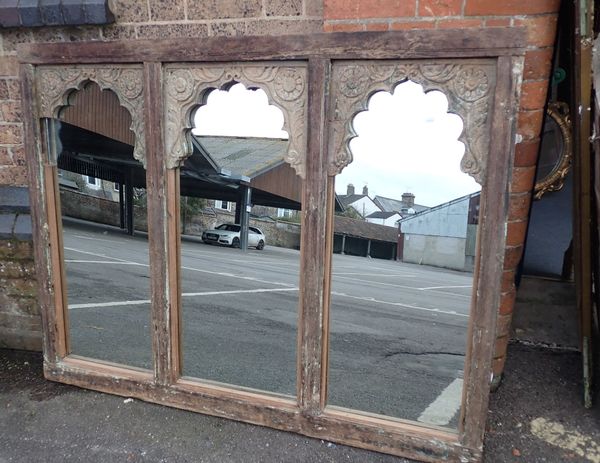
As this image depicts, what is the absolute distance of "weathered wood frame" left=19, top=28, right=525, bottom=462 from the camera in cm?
179

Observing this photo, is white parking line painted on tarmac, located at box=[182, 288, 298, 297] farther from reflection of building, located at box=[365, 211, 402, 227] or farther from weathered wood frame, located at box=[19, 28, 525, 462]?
weathered wood frame, located at box=[19, 28, 525, 462]

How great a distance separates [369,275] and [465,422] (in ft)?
29.7

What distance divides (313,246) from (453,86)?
40.2 inches

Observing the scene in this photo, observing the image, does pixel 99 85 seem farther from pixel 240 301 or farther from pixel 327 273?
pixel 240 301

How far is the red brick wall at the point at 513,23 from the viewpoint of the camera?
1.99 m

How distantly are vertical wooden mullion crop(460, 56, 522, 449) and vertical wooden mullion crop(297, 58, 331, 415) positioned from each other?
767mm

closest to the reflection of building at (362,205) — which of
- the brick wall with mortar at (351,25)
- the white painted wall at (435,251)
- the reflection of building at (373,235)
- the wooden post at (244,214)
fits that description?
the reflection of building at (373,235)

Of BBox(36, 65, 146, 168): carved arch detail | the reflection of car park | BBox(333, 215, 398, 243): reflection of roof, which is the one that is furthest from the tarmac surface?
the reflection of car park

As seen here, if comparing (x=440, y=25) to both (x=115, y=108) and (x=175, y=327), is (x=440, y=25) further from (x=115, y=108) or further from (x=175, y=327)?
(x=115, y=108)

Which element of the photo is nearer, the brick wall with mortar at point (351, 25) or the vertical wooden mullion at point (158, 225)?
the brick wall with mortar at point (351, 25)

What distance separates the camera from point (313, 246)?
2100 millimetres

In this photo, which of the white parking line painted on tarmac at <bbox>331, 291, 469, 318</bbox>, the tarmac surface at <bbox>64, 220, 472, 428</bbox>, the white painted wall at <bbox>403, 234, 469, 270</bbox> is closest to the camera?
the tarmac surface at <bbox>64, 220, 472, 428</bbox>

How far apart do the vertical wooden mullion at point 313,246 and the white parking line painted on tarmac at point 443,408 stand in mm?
900

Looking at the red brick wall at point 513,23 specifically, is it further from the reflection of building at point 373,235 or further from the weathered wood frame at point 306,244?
the reflection of building at point 373,235
